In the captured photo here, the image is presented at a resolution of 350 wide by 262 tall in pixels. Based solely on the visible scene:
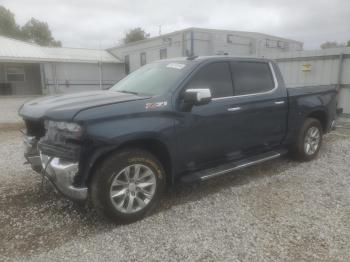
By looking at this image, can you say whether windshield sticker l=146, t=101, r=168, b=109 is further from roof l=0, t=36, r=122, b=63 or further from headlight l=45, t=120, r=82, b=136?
roof l=0, t=36, r=122, b=63

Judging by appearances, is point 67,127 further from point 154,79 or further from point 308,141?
point 308,141

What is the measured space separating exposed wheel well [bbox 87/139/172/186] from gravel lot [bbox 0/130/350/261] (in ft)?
1.86

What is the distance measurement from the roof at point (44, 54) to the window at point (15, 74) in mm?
1400

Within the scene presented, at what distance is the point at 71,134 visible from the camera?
2930 mm

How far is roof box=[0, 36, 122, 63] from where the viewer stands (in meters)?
21.8

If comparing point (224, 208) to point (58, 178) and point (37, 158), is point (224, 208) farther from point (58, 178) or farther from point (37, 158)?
point (37, 158)

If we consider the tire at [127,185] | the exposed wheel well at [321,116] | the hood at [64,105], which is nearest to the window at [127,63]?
the exposed wheel well at [321,116]

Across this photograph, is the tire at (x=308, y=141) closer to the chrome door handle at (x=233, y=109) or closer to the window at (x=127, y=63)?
the chrome door handle at (x=233, y=109)

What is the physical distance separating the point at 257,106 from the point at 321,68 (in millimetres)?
6487

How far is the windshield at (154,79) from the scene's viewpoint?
3.78 meters

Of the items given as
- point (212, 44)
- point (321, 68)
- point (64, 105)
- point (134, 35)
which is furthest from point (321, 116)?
point (134, 35)

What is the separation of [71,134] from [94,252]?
1.16 m

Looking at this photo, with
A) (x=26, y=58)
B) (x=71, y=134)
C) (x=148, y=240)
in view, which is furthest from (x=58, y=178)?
(x=26, y=58)

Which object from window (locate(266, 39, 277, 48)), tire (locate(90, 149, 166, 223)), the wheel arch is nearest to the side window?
tire (locate(90, 149, 166, 223))
